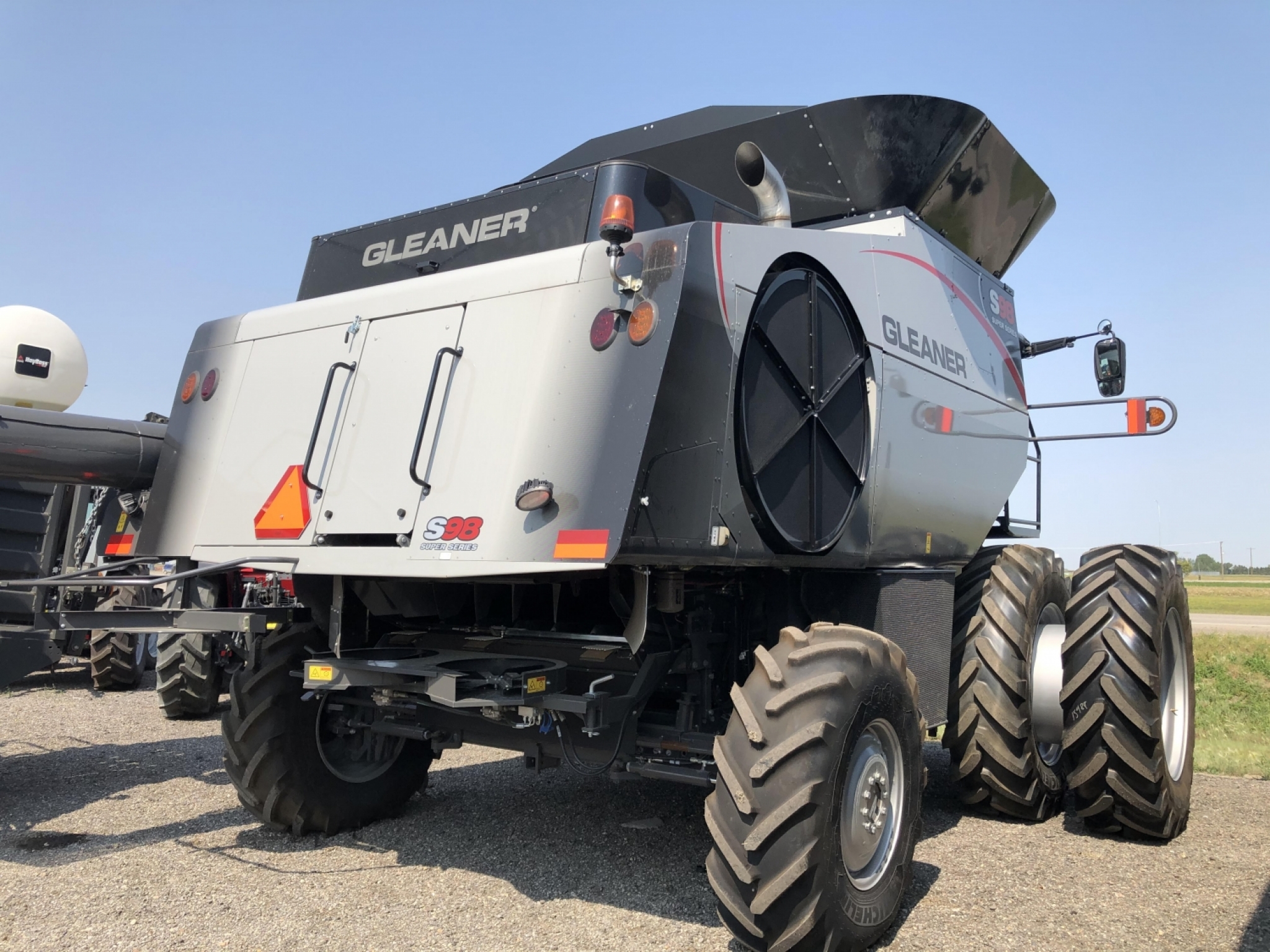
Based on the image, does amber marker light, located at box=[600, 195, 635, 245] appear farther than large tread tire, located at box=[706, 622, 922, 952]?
Yes

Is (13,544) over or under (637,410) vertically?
under

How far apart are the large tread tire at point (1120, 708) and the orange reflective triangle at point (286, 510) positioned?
4.20 metres

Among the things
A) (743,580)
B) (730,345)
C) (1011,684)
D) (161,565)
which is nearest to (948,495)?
(1011,684)

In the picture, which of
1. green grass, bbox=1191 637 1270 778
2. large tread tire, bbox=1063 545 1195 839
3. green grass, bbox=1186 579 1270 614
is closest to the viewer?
large tread tire, bbox=1063 545 1195 839

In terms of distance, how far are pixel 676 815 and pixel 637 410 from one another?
313 centimetres

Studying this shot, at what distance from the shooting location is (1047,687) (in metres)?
5.88

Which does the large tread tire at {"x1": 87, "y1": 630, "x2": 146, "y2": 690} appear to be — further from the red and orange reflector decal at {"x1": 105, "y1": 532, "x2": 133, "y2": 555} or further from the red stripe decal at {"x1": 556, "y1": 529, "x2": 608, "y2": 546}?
the red stripe decal at {"x1": 556, "y1": 529, "x2": 608, "y2": 546}

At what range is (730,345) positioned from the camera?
3.93 meters

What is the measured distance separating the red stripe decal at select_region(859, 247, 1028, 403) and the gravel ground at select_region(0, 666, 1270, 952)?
2.94 metres

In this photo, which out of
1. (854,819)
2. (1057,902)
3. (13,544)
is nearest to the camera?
(854,819)

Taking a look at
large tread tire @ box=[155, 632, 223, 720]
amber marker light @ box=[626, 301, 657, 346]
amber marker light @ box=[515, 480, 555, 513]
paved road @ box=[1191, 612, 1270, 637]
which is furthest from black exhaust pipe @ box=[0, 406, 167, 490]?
paved road @ box=[1191, 612, 1270, 637]

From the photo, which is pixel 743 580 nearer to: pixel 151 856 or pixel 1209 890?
pixel 1209 890

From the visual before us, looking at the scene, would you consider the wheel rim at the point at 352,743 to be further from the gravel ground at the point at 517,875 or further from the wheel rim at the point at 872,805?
the wheel rim at the point at 872,805

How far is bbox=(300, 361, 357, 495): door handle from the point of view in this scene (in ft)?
15.0
